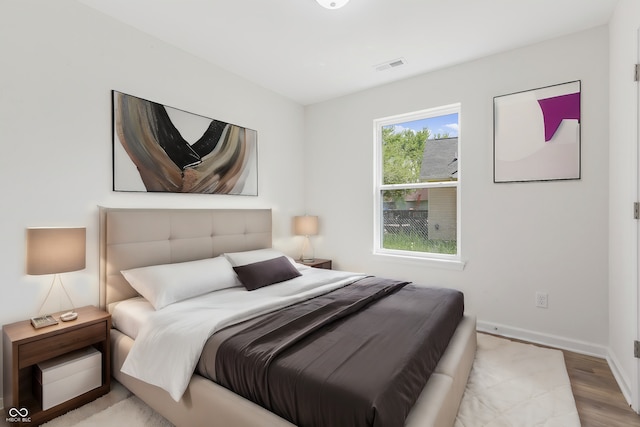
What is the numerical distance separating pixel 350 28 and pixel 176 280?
242 centimetres

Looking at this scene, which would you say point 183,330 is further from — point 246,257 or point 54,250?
point 246,257

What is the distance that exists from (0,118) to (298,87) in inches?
106

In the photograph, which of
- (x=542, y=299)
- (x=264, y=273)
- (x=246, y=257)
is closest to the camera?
(x=264, y=273)

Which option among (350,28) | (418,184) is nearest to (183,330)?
(350,28)

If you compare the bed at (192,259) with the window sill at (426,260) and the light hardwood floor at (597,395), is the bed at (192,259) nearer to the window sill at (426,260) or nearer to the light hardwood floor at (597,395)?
the light hardwood floor at (597,395)

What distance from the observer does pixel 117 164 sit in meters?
2.44

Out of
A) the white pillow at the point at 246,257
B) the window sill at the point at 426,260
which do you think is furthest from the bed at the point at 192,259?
the window sill at the point at 426,260

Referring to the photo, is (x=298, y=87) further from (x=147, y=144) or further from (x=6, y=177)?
(x=6, y=177)

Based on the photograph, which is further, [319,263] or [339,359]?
[319,263]

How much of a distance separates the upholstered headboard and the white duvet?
1.89ft

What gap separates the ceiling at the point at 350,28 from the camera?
7.52ft

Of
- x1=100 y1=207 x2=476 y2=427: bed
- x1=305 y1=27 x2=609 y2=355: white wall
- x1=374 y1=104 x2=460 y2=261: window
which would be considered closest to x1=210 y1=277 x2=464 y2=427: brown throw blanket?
x1=100 y1=207 x2=476 y2=427: bed

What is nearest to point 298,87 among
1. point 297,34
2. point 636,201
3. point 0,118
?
point 297,34

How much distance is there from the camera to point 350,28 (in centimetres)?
256
